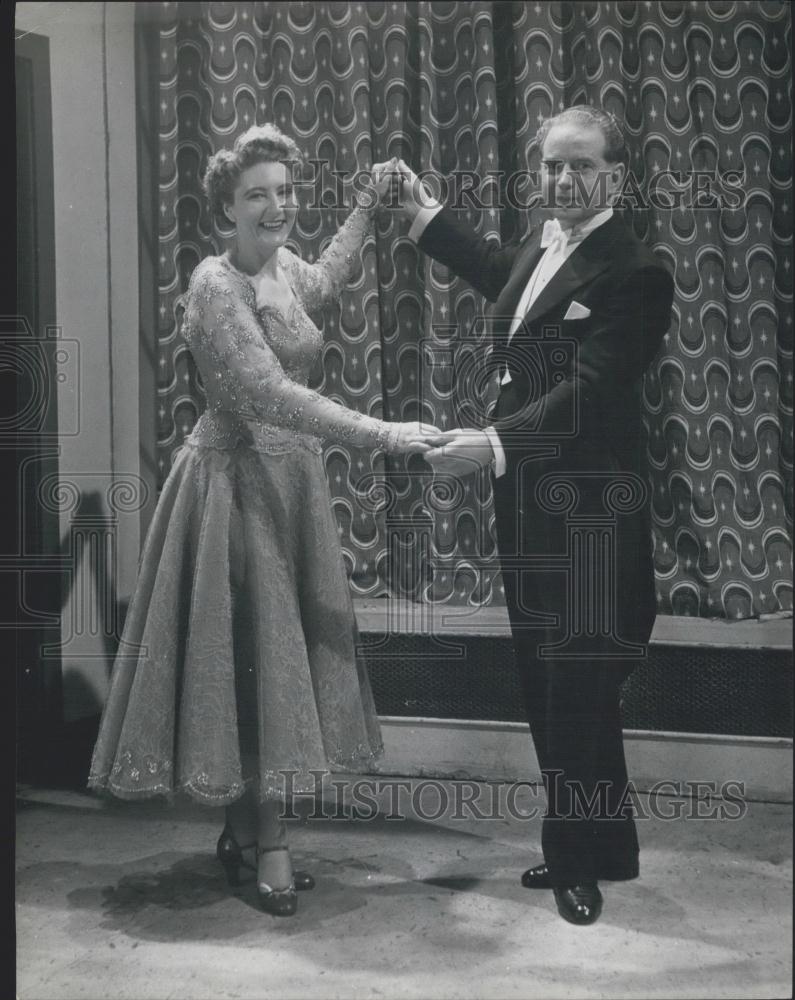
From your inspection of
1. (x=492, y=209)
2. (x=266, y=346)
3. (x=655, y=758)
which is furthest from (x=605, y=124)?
(x=655, y=758)

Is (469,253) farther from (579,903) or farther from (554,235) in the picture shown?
(579,903)

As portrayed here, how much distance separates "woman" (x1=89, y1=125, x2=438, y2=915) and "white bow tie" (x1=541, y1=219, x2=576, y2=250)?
284mm

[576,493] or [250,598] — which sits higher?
[576,493]

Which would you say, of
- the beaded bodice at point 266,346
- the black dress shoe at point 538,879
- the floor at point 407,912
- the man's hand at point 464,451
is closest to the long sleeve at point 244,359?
the beaded bodice at point 266,346

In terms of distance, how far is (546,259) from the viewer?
1.64m

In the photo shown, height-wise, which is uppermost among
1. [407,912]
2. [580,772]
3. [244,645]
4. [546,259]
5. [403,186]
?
[403,186]

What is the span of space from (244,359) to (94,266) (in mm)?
313

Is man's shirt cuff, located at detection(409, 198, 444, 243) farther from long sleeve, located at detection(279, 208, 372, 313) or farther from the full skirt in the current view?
the full skirt

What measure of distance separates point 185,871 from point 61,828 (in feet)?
0.75

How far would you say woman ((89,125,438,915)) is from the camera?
5.64ft

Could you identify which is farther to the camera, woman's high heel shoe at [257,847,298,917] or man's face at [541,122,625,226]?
woman's high heel shoe at [257,847,298,917]

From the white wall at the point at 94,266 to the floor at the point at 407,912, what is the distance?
0.29 m

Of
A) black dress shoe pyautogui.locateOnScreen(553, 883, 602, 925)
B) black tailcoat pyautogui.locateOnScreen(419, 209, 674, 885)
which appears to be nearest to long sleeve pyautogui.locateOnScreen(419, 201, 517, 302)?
black tailcoat pyautogui.locateOnScreen(419, 209, 674, 885)

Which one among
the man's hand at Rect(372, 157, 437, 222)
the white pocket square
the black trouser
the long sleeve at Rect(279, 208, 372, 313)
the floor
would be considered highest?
the man's hand at Rect(372, 157, 437, 222)
